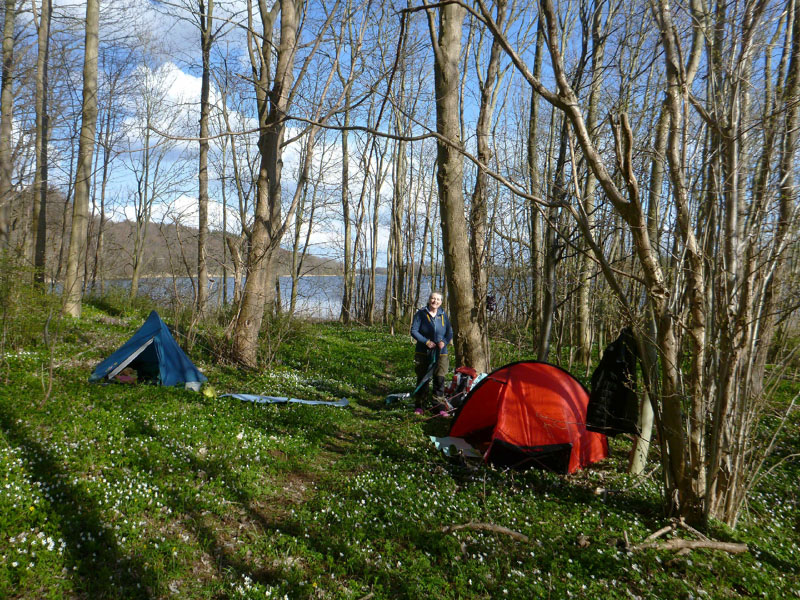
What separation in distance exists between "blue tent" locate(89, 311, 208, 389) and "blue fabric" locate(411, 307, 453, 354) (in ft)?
13.4

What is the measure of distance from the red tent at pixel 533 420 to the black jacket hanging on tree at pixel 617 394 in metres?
0.38

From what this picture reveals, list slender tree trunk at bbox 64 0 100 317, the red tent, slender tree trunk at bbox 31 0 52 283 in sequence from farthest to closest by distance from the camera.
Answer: slender tree trunk at bbox 31 0 52 283 < slender tree trunk at bbox 64 0 100 317 < the red tent

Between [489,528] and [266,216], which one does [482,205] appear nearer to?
[266,216]

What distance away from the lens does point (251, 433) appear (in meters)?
7.01

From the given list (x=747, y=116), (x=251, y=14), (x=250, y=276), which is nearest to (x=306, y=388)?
(x=250, y=276)

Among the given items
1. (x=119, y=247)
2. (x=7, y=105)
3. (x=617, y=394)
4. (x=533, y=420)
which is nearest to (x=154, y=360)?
(x=533, y=420)

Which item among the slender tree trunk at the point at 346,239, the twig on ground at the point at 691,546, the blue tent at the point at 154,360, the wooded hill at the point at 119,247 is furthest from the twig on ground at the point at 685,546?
the slender tree trunk at the point at 346,239

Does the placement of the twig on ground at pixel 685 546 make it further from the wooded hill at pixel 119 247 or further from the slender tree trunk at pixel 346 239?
the slender tree trunk at pixel 346 239

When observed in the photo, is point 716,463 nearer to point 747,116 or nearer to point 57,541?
point 747,116

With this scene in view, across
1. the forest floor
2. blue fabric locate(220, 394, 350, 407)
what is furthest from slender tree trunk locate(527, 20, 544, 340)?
the forest floor

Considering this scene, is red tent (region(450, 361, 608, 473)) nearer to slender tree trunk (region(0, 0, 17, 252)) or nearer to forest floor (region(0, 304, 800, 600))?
forest floor (region(0, 304, 800, 600))

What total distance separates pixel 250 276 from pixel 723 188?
365 inches

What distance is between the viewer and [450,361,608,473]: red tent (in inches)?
262

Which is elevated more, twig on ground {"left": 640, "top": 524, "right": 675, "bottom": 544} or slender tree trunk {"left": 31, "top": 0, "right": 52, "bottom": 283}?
slender tree trunk {"left": 31, "top": 0, "right": 52, "bottom": 283}
